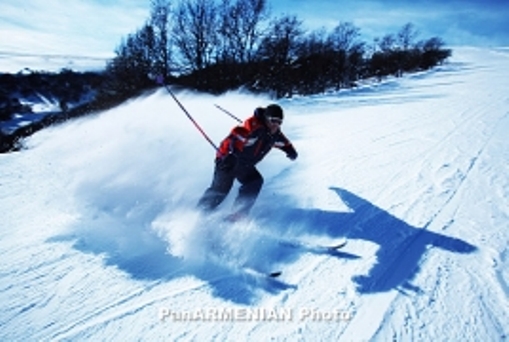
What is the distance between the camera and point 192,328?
2.42 meters

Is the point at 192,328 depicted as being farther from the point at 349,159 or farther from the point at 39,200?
the point at 349,159

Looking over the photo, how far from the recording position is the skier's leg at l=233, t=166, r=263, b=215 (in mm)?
3914

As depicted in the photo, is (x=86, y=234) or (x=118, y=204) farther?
(x=118, y=204)

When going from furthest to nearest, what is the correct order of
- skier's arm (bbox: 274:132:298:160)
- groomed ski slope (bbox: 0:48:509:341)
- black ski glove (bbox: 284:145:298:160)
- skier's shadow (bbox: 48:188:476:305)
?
1. black ski glove (bbox: 284:145:298:160)
2. skier's arm (bbox: 274:132:298:160)
3. skier's shadow (bbox: 48:188:476:305)
4. groomed ski slope (bbox: 0:48:509:341)

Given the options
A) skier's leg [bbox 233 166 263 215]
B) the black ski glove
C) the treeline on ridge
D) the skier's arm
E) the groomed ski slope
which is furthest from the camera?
the treeline on ridge

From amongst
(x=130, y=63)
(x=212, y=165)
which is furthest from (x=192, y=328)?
(x=130, y=63)

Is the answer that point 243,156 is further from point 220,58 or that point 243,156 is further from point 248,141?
point 220,58

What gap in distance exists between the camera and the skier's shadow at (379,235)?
300 centimetres

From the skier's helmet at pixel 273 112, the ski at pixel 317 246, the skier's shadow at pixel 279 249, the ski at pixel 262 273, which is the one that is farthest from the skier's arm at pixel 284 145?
the ski at pixel 262 273

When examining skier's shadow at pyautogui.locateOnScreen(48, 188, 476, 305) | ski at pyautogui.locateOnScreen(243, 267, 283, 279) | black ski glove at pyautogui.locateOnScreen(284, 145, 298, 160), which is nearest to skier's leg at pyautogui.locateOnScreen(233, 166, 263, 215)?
skier's shadow at pyautogui.locateOnScreen(48, 188, 476, 305)

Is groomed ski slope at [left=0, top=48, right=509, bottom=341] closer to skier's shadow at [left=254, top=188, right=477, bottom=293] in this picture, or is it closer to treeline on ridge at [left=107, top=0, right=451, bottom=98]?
skier's shadow at [left=254, top=188, right=477, bottom=293]

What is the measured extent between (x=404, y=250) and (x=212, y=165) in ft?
10.7

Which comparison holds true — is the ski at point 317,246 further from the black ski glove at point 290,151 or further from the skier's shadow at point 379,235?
the black ski glove at point 290,151

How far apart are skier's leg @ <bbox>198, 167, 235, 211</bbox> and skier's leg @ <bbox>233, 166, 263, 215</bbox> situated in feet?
0.58
